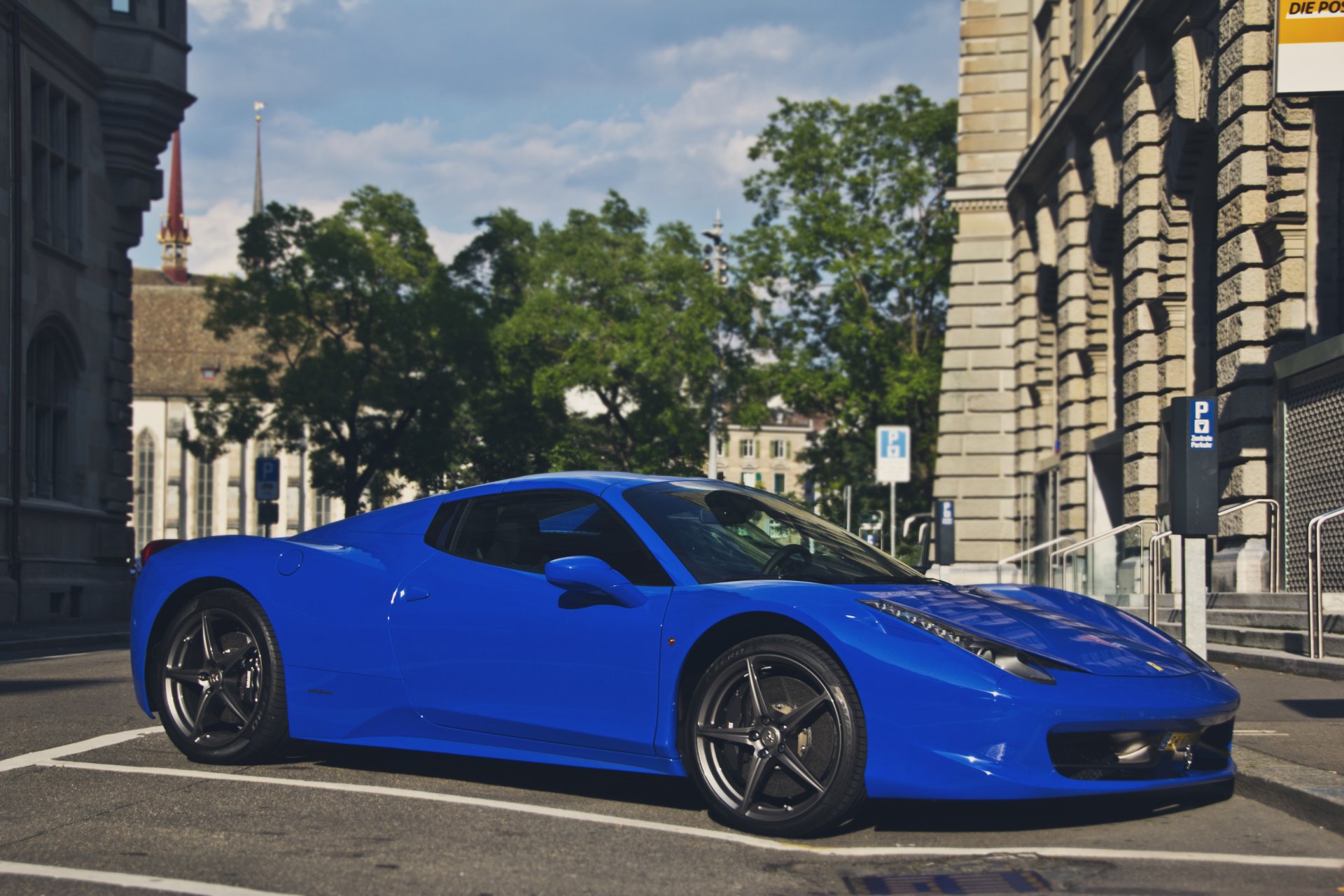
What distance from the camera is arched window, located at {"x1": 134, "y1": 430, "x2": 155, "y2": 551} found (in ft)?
317

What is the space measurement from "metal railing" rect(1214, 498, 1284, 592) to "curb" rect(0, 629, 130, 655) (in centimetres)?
1232

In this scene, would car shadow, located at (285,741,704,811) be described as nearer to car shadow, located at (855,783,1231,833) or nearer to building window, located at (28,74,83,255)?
car shadow, located at (855,783,1231,833)

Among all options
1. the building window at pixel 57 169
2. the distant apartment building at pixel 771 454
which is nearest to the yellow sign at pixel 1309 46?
the building window at pixel 57 169

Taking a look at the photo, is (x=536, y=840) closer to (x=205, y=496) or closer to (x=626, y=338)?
(x=626, y=338)

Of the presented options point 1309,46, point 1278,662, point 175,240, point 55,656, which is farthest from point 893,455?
point 175,240

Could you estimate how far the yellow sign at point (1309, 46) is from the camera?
1134 cm

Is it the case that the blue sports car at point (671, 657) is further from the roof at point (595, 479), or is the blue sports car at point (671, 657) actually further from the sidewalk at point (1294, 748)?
the sidewalk at point (1294, 748)

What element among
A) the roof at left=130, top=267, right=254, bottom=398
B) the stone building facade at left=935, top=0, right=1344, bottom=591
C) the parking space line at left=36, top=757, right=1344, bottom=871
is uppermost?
the roof at left=130, top=267, right=254, bottom=398

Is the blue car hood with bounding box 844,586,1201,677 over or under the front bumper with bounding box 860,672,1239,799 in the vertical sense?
over

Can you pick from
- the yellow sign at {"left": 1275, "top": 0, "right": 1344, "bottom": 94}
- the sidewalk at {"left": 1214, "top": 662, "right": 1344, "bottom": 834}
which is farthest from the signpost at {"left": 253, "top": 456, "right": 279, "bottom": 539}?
the sidewalk at {"left": 1214, "top": 662, "right": 1344, "bottom": 834}

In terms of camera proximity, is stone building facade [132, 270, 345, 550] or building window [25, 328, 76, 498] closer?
building window [25, 328, 76, 498]

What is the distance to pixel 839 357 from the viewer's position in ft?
141

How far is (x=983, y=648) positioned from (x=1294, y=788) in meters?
1.37

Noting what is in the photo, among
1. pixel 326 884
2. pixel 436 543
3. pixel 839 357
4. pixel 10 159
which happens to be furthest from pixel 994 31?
pixel 326 884
